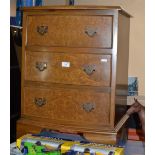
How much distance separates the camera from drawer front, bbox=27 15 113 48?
1368mm

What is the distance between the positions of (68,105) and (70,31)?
386 millimetres

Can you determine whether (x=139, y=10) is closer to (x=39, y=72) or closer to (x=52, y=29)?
(x=52, y=29)

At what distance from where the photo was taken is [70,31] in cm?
142

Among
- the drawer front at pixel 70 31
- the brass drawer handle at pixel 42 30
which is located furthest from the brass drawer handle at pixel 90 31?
the brass drawer handle at pixel 42 30

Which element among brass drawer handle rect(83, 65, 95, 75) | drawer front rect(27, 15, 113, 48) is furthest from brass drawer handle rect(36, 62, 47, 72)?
brass drawer handle rect(83, 65, 95, 75)

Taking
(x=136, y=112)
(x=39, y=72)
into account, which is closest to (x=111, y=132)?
(x=136, y=112)

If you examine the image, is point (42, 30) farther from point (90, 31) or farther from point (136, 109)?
point (136, 109)

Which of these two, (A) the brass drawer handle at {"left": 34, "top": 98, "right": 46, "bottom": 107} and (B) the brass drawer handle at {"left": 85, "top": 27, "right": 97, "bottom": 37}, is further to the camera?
(A) the brass drawer handle at {"left": 34, "top": 98, "right": 46, "bottom": 107}

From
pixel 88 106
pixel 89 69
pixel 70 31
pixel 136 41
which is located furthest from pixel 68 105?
pixel 136 41

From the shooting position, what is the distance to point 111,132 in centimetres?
140

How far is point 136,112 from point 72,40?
0.63 m

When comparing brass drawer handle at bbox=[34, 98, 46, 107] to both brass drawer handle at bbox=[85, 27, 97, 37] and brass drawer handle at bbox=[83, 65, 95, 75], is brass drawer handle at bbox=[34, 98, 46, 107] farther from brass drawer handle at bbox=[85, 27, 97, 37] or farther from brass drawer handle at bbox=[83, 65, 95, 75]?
brass drawer handle at bbox=[85, 27, 97, 37]

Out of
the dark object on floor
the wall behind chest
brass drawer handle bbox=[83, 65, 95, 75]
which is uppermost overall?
the wall behind chest

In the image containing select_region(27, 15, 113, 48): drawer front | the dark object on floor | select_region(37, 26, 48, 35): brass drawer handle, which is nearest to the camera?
select_region(27, 15, 113, 48): drawer front
